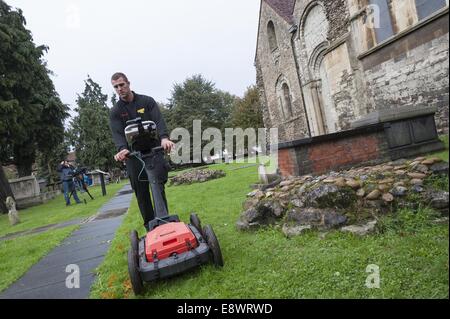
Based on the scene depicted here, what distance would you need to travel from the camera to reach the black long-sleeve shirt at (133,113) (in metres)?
4.58

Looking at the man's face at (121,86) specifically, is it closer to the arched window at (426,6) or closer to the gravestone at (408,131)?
the gravestone at (408,131)

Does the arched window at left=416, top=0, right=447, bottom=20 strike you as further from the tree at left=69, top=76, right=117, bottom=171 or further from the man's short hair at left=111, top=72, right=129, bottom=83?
the tree at left=69, top=76, right=117, bottom=171

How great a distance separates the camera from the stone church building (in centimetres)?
821

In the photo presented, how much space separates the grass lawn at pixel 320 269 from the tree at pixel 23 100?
17749mm

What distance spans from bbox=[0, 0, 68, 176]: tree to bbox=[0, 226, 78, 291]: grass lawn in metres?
12.4

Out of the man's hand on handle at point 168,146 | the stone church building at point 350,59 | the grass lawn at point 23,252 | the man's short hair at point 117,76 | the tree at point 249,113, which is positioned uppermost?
the tree at point 249,113

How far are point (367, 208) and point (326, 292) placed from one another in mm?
1654

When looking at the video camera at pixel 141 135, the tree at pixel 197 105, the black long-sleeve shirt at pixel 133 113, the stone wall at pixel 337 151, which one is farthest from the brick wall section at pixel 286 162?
the tree at pixel 197 105

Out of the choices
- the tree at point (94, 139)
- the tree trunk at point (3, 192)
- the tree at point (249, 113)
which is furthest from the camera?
the tree at point (249, 113)

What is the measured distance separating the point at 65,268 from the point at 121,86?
8.90 feet

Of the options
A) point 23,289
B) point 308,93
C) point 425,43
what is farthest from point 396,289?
point 308,93

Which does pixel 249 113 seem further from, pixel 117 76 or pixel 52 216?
pixel 117 76

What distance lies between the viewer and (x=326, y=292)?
9.14 ft

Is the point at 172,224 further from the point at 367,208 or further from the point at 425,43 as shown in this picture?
the point at 425,43
